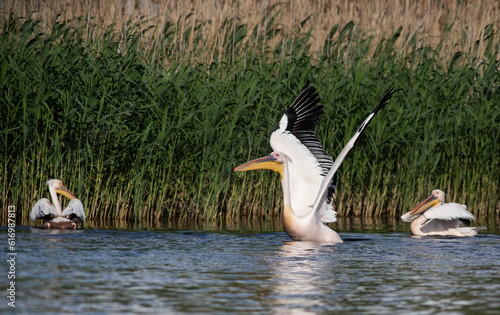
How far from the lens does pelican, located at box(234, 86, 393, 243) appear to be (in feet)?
24.5

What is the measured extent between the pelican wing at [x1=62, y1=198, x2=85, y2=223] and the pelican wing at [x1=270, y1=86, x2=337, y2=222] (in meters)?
2.11

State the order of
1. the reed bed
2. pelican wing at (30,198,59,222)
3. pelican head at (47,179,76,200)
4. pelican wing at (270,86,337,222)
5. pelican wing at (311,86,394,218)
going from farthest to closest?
the reed bed
pelican head at (47,179,76,200)
pelican wing at (270,86,337,222)
pelican wing at (30,198,59,222)
pelican wing at (311,86,394,218)

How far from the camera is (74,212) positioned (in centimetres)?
775

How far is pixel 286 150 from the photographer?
7848 mm

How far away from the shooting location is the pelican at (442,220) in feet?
26.6

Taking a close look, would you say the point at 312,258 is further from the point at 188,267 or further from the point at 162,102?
the point at 162,102

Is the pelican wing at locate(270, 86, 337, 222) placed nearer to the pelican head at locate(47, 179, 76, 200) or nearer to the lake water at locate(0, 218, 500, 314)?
the lake water at locate(0, 218, 500, 314)

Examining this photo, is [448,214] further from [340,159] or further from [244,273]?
[244,273]

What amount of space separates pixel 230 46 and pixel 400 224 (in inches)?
139

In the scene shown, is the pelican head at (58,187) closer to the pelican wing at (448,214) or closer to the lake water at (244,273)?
the lake water at (244,273)

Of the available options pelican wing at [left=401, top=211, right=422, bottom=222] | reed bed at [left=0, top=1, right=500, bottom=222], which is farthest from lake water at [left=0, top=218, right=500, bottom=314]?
reed bed at [left=0, top=1, right=500, bottom=222]

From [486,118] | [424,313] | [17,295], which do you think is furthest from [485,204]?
[17,295]

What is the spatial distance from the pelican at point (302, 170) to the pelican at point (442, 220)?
1.04 meters

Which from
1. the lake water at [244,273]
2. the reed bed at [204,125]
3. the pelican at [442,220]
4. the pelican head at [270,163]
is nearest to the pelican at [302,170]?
the pelican head at [270,163]
